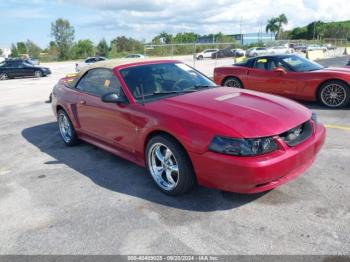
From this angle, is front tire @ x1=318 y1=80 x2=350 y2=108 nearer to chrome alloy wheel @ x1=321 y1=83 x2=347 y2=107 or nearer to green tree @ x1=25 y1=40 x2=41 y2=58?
chrome alloy wheel @ x1=321 y1=83 x2=347 y2=107

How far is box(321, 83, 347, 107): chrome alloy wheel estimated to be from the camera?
7.67 meters

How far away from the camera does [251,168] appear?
9.59 ft

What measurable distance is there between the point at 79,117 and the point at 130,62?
1306 mm

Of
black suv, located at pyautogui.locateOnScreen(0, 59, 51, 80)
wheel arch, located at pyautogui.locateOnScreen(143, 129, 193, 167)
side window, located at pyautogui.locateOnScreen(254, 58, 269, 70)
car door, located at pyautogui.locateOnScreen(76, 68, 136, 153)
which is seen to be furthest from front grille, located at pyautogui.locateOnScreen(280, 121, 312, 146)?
black suv, located at pyautogui.locateOnScreen(0, 59, 51, 80)

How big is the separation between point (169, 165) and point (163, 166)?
0.11m

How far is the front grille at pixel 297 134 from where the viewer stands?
324 cm

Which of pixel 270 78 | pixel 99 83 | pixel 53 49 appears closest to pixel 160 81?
pixel 99 83

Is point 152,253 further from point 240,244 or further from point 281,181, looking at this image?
point 281,181

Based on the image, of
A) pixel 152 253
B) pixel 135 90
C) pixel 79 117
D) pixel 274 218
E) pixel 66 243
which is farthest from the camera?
pixel 79 117

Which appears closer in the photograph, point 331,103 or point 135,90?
point 135,90

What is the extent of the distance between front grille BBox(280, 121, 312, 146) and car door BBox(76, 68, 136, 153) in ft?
5.73

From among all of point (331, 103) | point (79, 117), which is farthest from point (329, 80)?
point (79, 117)

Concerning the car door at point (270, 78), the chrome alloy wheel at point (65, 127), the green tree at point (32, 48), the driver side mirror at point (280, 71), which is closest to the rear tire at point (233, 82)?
the car door at point (270, 78)

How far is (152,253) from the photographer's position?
274 cm
